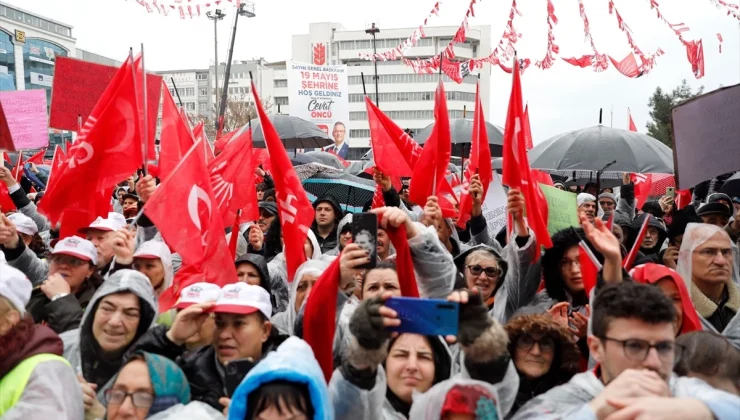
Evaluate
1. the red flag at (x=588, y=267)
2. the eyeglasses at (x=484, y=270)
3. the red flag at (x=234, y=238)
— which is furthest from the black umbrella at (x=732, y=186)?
the red flag at (x=234, y=238)

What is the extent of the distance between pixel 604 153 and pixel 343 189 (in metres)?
2.93

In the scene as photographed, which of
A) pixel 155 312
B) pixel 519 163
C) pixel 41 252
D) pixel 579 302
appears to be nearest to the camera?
pixel 155 312

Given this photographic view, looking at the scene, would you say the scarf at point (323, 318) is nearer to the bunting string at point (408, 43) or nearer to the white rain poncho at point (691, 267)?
the white rain poncho at point (691, 267)

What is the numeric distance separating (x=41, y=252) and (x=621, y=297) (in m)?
4.98

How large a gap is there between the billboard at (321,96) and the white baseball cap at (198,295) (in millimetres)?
12260

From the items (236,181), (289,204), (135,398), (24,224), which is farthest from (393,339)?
(24,224)

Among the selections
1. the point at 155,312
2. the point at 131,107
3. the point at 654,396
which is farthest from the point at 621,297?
the point at 131,107

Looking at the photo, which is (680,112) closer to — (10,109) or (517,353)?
(517,353)

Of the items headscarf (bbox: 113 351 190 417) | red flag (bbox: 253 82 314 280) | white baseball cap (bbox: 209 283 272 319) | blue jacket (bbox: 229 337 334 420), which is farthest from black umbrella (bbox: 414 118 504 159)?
blue jacket (bbox: 229 337 334 420)

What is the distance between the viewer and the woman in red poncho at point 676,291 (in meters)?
3.33

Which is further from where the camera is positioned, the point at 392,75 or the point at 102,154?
the point at 392,75

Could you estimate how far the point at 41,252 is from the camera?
592cm

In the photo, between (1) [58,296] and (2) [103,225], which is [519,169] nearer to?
(1) [58,296]

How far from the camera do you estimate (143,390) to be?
2725mm
